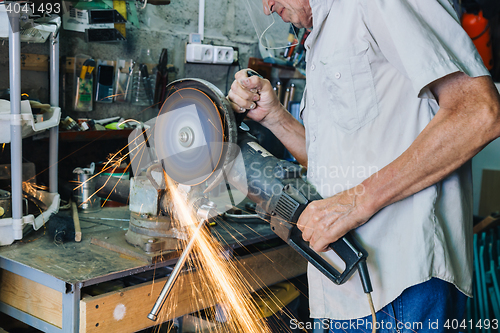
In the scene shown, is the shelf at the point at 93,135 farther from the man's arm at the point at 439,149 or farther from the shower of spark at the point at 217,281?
the man's arm at the point at 439,149

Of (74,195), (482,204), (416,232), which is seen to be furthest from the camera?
(482,204)

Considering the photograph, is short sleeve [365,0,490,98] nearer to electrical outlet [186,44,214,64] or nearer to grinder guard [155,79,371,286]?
grinder guard [155,79,371,286]

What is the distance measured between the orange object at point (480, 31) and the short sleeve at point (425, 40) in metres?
2.40

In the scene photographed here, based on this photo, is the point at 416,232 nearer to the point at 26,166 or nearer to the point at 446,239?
the point at 446,239

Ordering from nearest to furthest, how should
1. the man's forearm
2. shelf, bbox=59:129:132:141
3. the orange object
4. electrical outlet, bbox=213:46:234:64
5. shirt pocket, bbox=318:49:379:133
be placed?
1. shirt pocket, bbox=318:49:379:133
2. the man's forearm
3. shelf, bbox=59:129:132:141
4. electrical outlet, bbox=213:46:234:64
5. the orange object

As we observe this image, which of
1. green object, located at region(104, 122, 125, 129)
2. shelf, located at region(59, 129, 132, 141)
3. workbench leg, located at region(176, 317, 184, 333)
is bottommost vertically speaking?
workbench leg, located at region(176, 317, 184, 333)

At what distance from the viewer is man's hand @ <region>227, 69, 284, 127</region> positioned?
1422 millimetres

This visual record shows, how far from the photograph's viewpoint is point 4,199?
1.54 meters

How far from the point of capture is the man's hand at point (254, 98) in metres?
1.42

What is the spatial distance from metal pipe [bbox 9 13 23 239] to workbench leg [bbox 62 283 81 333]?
0.42 metres

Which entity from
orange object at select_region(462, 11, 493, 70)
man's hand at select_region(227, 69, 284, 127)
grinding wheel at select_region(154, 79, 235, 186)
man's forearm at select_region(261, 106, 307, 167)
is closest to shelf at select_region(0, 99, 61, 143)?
grinding wheel at select_region(154, 79, 235, 186)

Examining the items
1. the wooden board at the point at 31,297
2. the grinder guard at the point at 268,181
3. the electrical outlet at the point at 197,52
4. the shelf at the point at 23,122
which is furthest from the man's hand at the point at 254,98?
the electrical outlet at the point at 197,52

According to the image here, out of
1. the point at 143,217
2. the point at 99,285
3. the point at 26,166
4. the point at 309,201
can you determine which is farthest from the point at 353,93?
the point at 26,166

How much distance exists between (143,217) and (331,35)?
3.02ft
